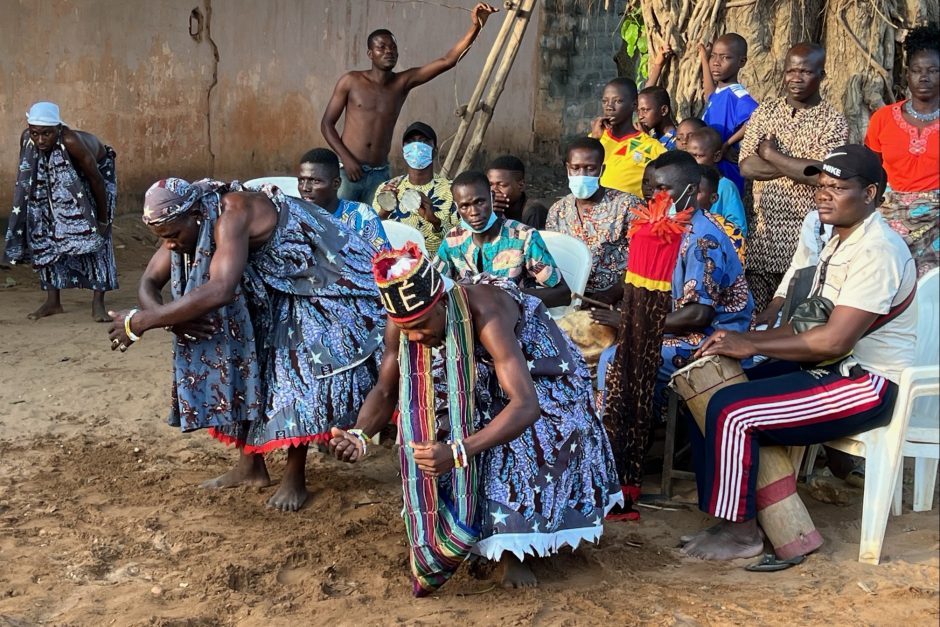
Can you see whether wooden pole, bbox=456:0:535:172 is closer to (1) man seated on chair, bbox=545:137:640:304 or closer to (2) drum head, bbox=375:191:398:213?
(2) drum head, bbox=375:191:398:213

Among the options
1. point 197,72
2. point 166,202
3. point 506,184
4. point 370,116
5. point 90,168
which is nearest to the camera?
point 166,202

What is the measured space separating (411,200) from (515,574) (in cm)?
303

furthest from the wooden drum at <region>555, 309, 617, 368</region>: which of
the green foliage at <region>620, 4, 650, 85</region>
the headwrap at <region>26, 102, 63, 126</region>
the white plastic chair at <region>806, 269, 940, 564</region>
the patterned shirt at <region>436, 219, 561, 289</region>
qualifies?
the headwrap at <region>26, 102, 63, 126</region>

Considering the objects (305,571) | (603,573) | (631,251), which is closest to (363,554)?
(305,571)

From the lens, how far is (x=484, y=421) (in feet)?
12.3

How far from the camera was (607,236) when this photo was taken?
5.41 metres

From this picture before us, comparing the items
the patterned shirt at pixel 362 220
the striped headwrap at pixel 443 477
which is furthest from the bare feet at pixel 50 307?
the striped headwrap at pixel 443 477

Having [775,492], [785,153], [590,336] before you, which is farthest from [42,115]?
[775,492]

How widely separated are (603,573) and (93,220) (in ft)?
17.3

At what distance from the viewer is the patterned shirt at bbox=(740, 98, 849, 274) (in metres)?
5.63

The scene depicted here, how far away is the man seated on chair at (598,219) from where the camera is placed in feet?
17.6

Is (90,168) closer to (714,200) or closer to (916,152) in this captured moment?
(714,200)

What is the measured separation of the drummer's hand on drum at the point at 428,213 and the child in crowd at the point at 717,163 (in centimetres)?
145

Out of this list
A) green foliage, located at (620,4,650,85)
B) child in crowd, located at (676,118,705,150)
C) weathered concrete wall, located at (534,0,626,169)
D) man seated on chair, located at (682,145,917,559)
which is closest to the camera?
man seated on chair, located at (682,145,917,559)
